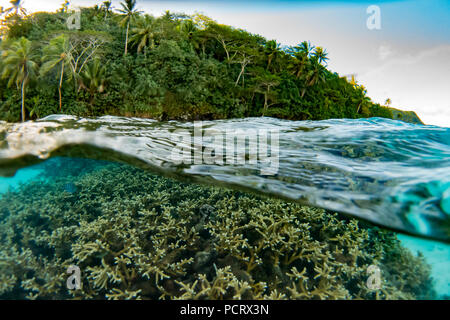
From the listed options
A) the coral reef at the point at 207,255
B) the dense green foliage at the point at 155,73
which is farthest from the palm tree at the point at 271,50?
the coral reef at the point at 207,255

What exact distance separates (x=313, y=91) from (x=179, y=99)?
19387 mm

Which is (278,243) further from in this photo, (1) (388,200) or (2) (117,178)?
(2) (117,178)

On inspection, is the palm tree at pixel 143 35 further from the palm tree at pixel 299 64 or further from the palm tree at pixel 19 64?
the palm tree at pixel 299 64

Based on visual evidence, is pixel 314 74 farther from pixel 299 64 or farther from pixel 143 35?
pixel 143 35

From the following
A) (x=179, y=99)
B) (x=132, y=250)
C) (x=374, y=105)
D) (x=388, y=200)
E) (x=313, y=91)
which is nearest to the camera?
(x=388, y=200)

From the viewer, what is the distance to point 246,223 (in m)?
3.98

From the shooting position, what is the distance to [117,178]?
6.96m

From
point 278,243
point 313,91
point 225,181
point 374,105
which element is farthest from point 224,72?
point 374,105

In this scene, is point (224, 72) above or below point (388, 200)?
above

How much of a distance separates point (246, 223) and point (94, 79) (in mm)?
19516

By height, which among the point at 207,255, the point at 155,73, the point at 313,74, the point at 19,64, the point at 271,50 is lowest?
the point at 207,255

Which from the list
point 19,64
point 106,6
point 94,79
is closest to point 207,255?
point 94,79
